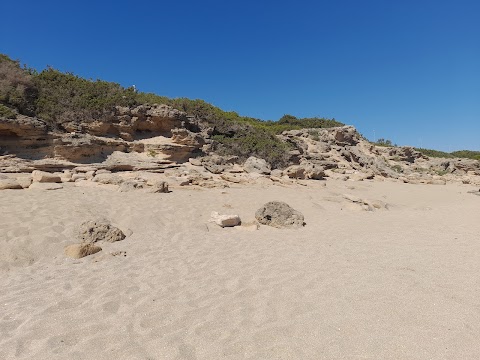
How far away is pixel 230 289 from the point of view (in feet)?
13.0

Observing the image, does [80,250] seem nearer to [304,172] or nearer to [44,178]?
[44,178]

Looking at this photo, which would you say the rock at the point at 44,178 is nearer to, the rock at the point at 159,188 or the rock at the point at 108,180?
the rock at the point at 108,180

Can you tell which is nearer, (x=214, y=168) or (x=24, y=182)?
(x=24, y=182)

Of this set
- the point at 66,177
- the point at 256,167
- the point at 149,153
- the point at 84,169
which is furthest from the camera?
the point at 256,167

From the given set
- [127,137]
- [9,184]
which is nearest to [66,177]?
[9,184]

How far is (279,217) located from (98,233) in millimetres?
4319

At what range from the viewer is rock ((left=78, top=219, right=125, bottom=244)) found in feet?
19.2

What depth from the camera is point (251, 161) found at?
56.6 feet

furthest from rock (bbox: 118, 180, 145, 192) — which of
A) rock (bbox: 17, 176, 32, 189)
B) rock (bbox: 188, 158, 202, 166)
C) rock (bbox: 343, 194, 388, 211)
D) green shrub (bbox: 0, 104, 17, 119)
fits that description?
rock (bbox: 343, 194, 388, 211)

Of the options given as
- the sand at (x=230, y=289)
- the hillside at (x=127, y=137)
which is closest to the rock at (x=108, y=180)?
the hillside at (x=127, y=137)

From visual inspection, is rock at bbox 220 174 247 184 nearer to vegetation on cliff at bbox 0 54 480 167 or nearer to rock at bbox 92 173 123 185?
rock at bbox 92 173 123 185

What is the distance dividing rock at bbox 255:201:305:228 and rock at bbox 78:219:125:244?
355cm

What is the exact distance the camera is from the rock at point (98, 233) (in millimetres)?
5848

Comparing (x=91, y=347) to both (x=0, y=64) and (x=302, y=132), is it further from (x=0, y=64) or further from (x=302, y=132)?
(x=302, y=132)
